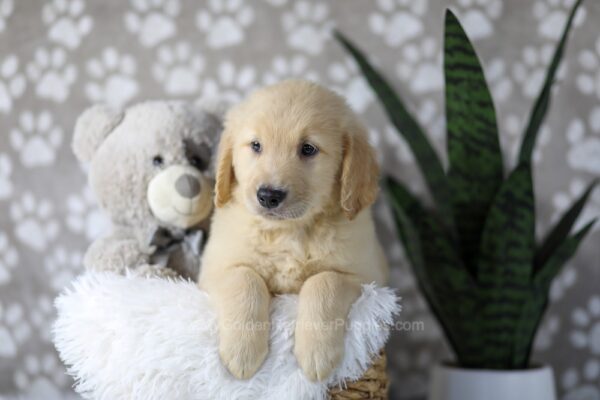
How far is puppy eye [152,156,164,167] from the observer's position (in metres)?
1.38

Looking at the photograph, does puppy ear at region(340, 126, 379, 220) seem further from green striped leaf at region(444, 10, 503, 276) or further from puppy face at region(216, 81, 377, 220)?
green striped leaf at region(444, 10, 503, 276)

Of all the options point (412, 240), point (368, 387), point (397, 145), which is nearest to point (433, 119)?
→ point (397, 145)

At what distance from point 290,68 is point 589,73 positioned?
34.7 inches

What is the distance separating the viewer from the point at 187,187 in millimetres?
1327

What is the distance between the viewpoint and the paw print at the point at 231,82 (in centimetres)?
181

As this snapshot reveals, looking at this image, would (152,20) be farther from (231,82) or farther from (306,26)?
(306,26)

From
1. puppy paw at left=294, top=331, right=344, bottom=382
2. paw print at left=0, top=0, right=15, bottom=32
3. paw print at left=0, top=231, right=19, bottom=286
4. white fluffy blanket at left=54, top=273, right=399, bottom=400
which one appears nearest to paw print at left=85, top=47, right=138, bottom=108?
paw print at left=0, top=0, right=15, bottom=32

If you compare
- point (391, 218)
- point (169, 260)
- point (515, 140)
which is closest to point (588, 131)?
point (515, 140)

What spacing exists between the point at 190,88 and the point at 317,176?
85cm

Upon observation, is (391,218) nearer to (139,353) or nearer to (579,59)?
(579,59)

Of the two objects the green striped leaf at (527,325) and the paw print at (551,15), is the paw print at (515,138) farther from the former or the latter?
the green striped leaf at (527,325)

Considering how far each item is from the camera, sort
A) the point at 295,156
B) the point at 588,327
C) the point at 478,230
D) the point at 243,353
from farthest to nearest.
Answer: the point at 588,327
the point at 478,230
the point at 295,156
the point at 243,353

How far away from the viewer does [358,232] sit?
1188 mm

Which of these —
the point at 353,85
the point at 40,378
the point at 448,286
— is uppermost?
the point at 353,85
